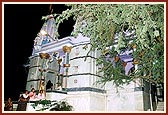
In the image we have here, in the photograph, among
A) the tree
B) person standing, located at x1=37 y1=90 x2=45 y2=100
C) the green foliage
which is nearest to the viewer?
the tree

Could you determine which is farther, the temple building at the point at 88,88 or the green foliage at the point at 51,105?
the temple building at the point at 88,88

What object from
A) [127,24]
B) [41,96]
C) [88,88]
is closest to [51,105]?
[41,96]

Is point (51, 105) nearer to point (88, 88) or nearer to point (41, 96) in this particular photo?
point (41, 96)

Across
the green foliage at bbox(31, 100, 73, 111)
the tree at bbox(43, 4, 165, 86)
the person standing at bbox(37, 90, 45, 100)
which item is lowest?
the green foliage at bbox(31, 100, 73, 111)

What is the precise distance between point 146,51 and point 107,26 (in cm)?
143

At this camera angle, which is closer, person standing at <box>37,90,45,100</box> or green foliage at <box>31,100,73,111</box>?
green foliage at <box>31,100,73,111</box>

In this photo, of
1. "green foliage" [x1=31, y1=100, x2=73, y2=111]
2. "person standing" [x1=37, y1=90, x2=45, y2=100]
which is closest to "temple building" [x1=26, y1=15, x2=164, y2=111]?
"person standing" [x1=37, y1=90, x2=45, y2=100]

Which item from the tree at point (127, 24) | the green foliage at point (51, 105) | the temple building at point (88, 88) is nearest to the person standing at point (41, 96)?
the temple building at point (88, 88)

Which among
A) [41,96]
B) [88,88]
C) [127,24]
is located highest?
[127,24]

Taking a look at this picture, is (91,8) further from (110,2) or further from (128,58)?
(128,58)

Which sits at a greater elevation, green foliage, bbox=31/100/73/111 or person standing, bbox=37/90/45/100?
person standing, bbox=37/90/45/100

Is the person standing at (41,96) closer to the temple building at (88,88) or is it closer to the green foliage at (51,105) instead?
the temple building at (88,88)

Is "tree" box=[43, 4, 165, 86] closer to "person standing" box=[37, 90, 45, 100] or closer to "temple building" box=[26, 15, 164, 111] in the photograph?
"temple building" box=[26, 15, 164, 111]

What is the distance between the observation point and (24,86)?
48.5 ft
